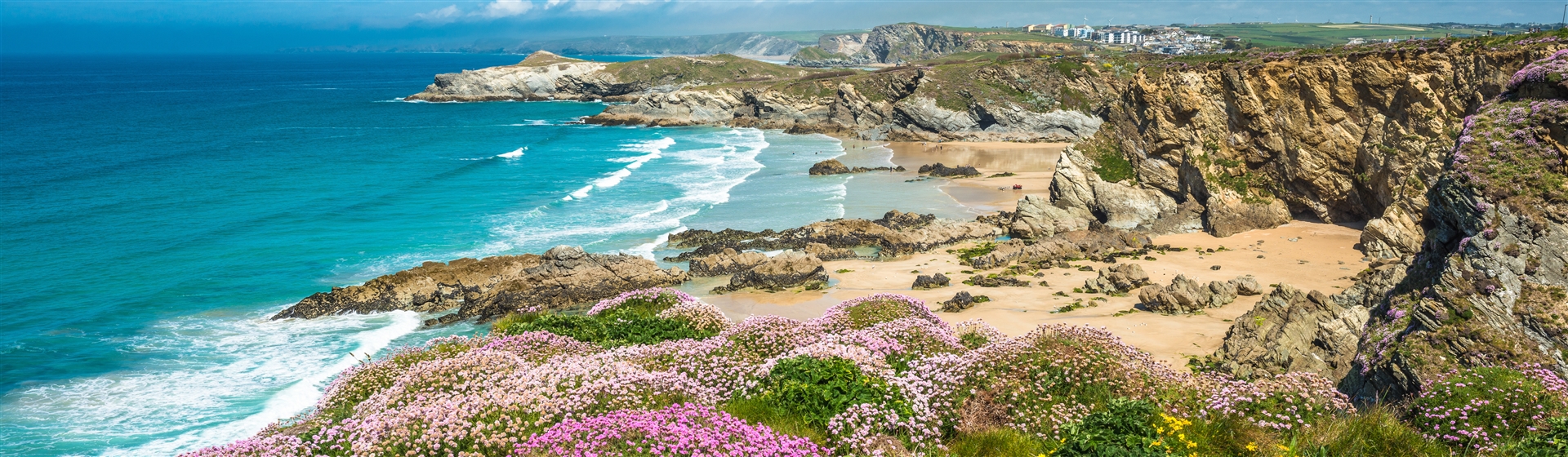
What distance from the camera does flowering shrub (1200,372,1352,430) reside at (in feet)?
27.5

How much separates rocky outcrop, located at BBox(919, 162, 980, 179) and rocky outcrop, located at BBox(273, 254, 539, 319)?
106 feet

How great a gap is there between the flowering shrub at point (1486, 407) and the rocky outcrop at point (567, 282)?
776 inches

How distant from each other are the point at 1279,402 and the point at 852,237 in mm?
25293

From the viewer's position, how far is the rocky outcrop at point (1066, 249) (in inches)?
1101

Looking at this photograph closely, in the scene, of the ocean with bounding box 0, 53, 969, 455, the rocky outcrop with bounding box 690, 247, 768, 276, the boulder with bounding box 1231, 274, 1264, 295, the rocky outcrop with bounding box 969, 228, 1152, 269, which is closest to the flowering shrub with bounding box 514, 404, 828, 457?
the ocean with bounding box 0, 53, 969, 455

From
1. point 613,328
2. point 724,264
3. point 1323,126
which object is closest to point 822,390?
point 613,328

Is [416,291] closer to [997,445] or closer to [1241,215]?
[997,445]

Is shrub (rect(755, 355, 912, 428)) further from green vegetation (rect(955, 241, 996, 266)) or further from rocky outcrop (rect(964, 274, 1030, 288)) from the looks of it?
green vegetation (rect(955, 241, 996, 266))

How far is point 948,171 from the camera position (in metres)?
55.8

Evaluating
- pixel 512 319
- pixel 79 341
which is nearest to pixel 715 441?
pixel 512 319

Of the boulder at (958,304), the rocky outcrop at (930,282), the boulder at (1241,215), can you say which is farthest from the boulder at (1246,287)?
the boulder at (1241,215)

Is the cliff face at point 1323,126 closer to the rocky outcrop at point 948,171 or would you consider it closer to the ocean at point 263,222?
the ocean at point 263,222

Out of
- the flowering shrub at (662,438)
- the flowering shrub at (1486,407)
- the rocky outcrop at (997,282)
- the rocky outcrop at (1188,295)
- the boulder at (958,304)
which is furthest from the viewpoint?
the rocky outcrop at (997,282)

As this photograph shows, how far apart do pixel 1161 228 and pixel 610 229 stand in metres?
22.3
